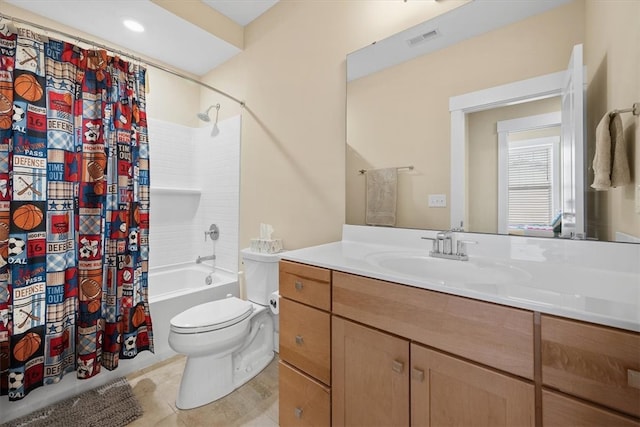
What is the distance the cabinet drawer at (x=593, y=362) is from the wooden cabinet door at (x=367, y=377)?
1.20ft

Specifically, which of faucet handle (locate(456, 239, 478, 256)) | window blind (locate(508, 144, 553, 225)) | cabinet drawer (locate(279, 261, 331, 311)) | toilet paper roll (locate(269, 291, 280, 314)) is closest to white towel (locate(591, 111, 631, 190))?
window blind (locate(508, 144, 553, 225))

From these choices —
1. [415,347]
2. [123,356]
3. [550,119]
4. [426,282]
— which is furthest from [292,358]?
[550,119]

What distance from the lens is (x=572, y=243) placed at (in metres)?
1.01

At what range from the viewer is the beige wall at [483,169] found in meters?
1.22

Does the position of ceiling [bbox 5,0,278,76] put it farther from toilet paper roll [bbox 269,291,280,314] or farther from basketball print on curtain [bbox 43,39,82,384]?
toilet paper roll [bbox 269,291,280,314]

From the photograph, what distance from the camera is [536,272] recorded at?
3.14 ft

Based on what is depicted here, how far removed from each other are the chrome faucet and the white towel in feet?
1.58

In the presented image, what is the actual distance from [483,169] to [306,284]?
95cm

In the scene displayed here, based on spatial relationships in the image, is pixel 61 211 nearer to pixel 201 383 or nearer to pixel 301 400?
pixel 201 383

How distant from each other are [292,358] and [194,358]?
69 centimetres

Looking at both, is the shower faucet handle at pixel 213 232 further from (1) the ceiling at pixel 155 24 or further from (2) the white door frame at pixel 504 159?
(2) the white door frame at pixel 504 159

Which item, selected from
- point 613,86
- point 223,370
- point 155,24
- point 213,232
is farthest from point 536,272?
point 155,24

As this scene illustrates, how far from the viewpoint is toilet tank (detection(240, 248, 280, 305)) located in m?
1.92

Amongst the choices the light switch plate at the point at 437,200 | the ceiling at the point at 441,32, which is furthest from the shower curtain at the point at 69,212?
the light switch plate at the point at 437,200
